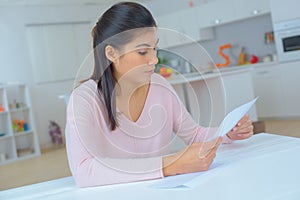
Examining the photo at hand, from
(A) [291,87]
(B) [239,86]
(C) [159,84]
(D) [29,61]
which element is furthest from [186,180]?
(D) [29,61]

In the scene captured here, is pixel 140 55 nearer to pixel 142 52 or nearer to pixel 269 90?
pixel 142 52

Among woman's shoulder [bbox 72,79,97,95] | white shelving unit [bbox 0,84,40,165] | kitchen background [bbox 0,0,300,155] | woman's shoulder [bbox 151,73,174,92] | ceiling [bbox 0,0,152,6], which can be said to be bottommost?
white shelving unit [bbox 0,84,40,165]

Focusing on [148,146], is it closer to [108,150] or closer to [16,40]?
[108,150]

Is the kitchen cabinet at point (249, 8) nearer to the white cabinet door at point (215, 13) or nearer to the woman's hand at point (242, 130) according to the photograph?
the white cabinet door at point (215, 13)

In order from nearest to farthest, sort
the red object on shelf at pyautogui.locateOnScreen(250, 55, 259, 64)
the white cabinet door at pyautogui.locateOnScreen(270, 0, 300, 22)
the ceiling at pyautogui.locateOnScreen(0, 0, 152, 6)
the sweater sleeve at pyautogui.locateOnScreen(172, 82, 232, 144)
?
the sweater sleeve at pyautogui.locateOnScreen(172, 82, 232, 144)
the white cabinet door at pyautogui.locateOnScreen(270, 0, 300, 22)
the red object on shelf at pyautogui.locateOnScreen(250, 55, 259, 64)
the ceiling at pyautogui.locateOnScreen(0, 0, 152, 6)

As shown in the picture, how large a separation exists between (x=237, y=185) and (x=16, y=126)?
5386 millimetres

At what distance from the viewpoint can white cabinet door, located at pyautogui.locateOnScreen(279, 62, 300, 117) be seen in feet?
16.2

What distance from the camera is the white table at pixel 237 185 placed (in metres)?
0.69

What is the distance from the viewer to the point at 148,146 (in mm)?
1071

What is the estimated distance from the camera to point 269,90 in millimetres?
5254

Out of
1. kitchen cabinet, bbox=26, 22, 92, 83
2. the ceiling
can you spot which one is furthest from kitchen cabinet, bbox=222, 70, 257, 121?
the ceiling

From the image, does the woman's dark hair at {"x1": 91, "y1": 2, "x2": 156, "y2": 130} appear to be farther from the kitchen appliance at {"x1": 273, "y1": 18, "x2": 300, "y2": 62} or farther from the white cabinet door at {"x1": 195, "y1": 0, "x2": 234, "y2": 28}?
the white cabinet door at {"x1": 195, "y1": 0, "x2": 234, "y2": 28}

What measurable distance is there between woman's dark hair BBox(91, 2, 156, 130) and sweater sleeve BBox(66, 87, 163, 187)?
84 mm

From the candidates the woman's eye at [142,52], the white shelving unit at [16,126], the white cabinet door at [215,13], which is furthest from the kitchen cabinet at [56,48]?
the woman's eye at [142,52]
